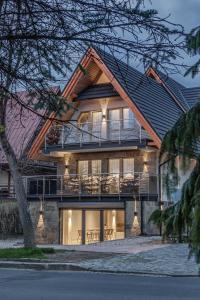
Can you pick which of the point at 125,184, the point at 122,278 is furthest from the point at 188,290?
the point at 125,184

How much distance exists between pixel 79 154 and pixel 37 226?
507 centimetres

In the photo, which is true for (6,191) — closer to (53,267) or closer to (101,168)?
(101,168)

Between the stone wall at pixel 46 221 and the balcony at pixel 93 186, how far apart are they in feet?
1.77

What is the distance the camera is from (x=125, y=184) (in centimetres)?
2819

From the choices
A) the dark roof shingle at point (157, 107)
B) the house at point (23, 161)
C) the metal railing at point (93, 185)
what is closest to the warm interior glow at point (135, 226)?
the metal railing at point (93, 185)

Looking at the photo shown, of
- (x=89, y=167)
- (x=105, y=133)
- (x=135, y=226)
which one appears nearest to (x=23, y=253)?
(x=135, y=226)

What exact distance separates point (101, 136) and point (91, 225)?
4.74 metres

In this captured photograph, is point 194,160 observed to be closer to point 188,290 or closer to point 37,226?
point 188,290

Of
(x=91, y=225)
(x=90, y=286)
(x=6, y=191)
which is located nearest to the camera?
(x=90, y=286)

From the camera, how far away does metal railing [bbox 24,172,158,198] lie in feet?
91.4

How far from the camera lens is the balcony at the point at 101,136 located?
28125 mm

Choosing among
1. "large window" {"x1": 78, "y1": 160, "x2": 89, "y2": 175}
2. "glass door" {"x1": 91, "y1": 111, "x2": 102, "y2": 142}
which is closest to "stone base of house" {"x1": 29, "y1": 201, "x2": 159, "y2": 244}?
"large window" {"x1": 78, "y1": 160, "x2": 89, "y2": 175}

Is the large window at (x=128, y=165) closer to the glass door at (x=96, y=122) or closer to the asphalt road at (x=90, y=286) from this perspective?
the glass door at (x=96, y=122)

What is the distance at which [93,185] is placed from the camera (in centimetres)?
2917
